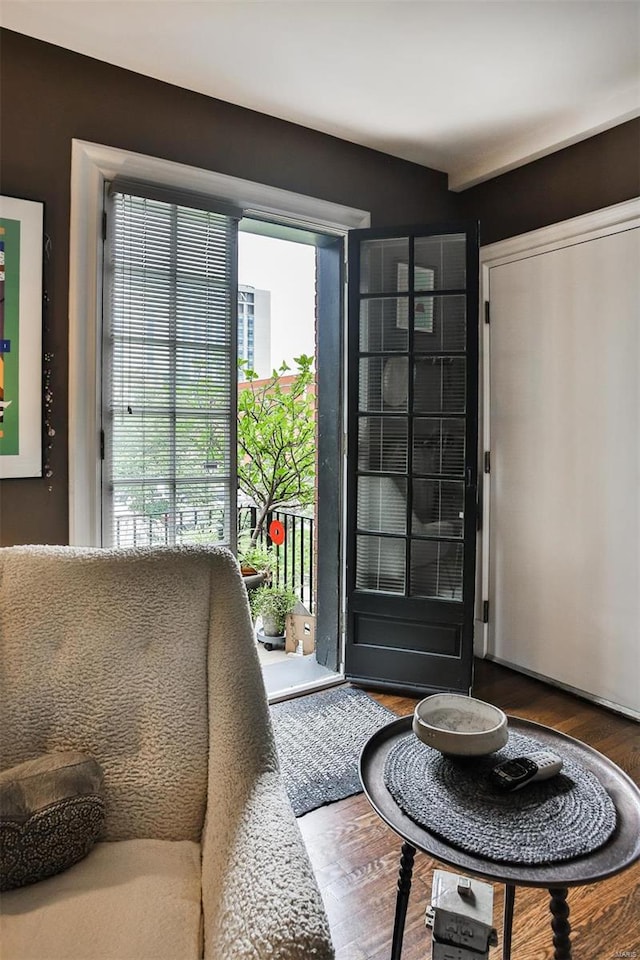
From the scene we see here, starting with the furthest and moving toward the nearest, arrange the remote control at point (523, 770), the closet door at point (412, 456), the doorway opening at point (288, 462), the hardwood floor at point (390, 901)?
the doorway opening at point (288, 462), the closet door at point (412, 456), the hardwood floor at point (390, 901), the remote control at point (523, 770)

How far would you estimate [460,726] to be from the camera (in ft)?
3.65

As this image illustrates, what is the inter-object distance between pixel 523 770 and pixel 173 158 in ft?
7.88

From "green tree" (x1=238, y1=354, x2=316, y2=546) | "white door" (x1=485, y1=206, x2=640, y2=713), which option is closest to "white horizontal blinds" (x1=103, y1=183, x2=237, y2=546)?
"green tree" (x1=238, y1=354, x2=316, y2=546)

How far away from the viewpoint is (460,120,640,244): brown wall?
2.47 meters

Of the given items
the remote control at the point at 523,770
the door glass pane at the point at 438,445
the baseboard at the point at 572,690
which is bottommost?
the baseboard at the point at 572,690

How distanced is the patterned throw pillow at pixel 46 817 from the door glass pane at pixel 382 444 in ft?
6.47

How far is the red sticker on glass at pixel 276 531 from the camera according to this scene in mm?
4117

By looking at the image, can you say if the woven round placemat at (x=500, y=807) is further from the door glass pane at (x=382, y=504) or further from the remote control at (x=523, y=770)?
the door glass pane at (x=382, y=504)

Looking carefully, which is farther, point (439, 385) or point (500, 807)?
point (439, 385)

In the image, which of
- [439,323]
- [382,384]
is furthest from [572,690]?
[439,323]

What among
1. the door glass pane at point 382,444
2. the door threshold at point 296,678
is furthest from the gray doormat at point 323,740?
the door glass pane at point 382,444

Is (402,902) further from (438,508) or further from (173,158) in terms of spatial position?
(173,158)

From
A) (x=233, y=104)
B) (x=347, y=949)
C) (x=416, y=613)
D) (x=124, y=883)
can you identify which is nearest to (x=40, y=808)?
(x=124, y=883)

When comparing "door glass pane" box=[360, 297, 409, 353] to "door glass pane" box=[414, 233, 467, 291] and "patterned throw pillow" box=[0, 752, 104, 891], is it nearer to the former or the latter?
"door glass pane" box=[414, 233, 467, 291]
